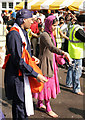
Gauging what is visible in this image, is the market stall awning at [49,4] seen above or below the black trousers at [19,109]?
above

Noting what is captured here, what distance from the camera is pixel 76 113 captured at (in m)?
4.27

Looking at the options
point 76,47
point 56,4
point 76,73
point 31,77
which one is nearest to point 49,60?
point 31,77

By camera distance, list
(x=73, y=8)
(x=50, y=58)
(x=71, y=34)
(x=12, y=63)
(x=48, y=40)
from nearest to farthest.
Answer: (x=12, y=63) → (x=48, y=40) → (x=50, y=58) → (x=71, y=34) → (x=73, y=8)

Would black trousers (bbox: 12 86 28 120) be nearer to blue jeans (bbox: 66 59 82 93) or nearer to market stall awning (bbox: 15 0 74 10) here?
blue jeans (bbox: 66 59 82 93)

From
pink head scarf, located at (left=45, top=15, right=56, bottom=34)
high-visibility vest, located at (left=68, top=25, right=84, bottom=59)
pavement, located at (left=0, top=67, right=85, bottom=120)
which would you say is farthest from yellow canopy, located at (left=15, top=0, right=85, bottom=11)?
pink head scarf, located at (left=45, top=15, right=56, bottom=34)

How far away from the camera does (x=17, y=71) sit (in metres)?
2.81

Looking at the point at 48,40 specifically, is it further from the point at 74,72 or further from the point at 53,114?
the point at 74,72

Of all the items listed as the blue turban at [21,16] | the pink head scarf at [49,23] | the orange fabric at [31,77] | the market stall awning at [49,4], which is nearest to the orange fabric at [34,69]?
the orange fabric at [31,77]

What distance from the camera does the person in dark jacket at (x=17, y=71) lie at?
2.69 m

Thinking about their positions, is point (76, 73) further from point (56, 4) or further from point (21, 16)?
point (56, 4)

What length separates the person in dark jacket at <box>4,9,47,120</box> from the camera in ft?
8.83

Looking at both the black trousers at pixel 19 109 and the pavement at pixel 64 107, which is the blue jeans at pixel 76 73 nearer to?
the pavement at pixel 64 107

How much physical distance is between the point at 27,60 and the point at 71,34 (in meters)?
2.65

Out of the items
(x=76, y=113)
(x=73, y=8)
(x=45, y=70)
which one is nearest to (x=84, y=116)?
(x=76, y=113)
